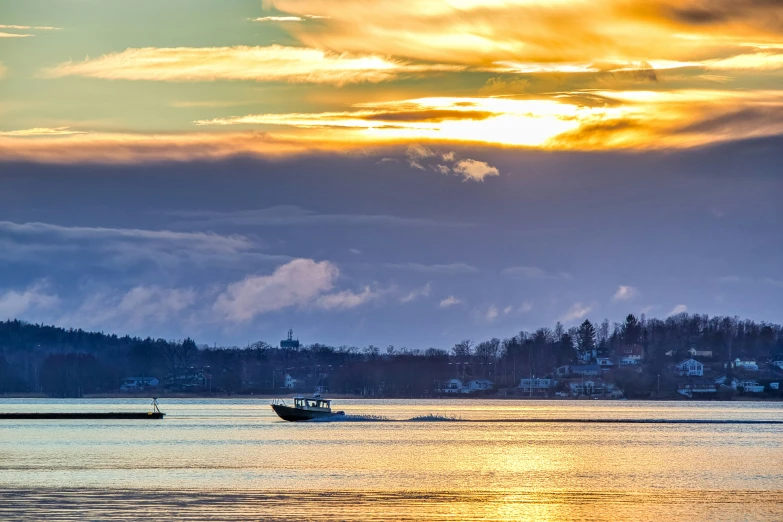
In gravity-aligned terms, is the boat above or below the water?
above

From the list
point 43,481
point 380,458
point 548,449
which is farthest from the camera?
point 548,449

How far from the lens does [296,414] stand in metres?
196

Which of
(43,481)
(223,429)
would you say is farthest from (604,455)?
(223,429)

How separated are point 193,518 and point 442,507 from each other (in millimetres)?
14780

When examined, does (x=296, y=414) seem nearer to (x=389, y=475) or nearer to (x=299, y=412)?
(x=299, y=412)

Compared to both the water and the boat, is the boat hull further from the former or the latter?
the water

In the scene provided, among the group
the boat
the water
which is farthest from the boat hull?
the water

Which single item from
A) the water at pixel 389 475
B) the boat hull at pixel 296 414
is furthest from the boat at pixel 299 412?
the water at pixel 389 475

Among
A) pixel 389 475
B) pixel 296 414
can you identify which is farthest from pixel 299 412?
pixel 389 475

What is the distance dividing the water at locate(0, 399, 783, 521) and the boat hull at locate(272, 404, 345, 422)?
3058 cm

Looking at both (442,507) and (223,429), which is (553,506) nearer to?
(442,507)

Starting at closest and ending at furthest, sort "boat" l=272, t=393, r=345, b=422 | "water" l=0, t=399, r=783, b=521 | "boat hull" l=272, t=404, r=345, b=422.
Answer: "water" l=0, t=399, r=783, b=521 → "boat hull" l=272, t=404, r=345, b=422 → "boat" l=272, t=393, r=345, b=422

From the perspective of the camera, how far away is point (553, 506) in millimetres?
76500

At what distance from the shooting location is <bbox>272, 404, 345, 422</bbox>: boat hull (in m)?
194
